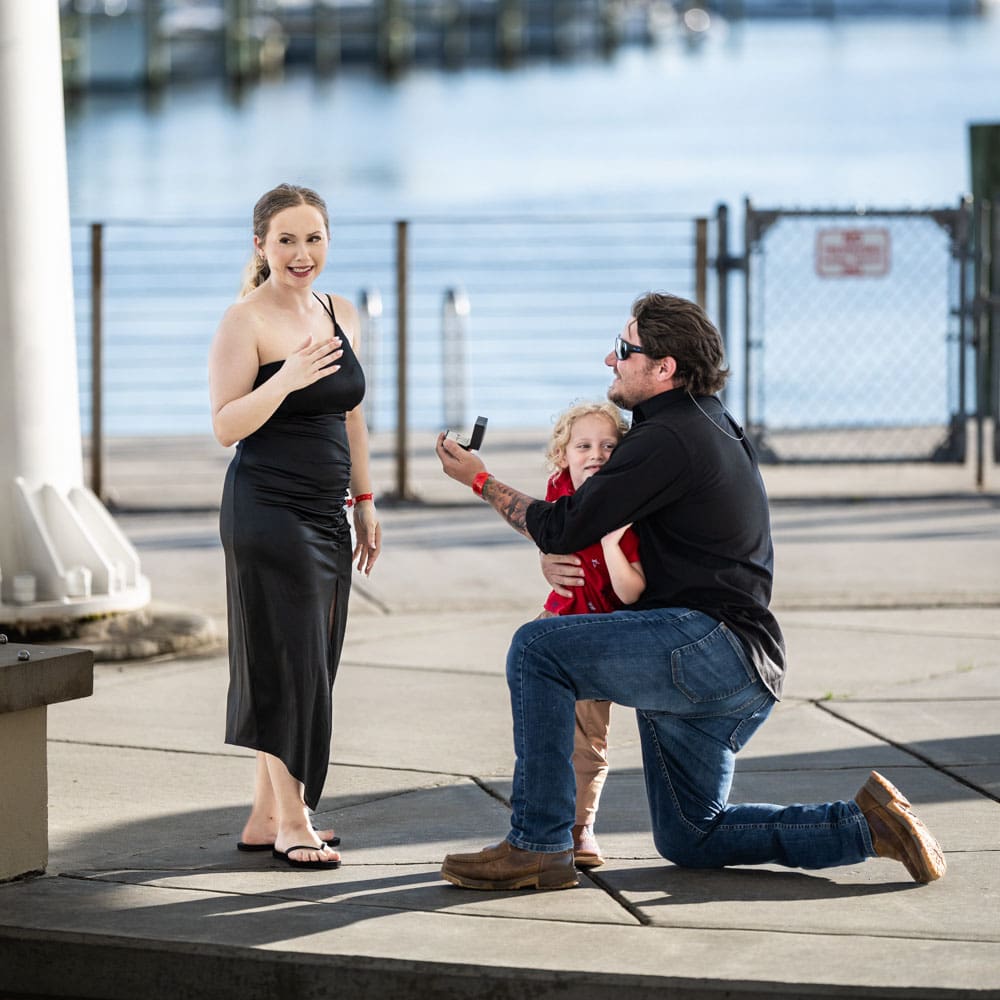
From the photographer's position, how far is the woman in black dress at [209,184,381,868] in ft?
16.7

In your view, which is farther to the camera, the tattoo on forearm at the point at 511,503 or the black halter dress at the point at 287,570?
the black halter dress at the point at 287,570

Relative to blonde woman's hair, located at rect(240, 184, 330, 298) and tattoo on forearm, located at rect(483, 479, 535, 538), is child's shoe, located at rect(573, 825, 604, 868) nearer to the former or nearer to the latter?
tattoo on forearm, located at rect(483, 479, 535, 538)

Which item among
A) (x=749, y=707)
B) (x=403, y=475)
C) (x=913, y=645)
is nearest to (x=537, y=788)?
(x=749, y=707)

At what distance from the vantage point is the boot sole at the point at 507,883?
482 centimetres

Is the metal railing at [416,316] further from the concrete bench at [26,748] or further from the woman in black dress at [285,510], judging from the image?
the concrete bench at [26,748]

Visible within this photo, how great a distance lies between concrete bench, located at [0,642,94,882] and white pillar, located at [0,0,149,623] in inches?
108

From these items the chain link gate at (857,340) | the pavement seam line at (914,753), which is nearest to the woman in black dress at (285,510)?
the pavement seam line at (914,753)

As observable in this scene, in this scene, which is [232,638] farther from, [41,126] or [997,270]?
[997,270]

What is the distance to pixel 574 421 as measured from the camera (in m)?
5.03

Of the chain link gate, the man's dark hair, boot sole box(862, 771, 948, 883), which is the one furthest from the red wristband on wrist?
the chain link gate

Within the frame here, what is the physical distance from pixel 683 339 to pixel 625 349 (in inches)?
5.8

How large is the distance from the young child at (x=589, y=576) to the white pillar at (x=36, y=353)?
3227 mm

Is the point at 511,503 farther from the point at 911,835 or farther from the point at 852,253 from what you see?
the point at 852,253

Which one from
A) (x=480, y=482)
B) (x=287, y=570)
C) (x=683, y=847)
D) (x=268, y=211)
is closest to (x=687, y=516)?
(x=480, y=482)
